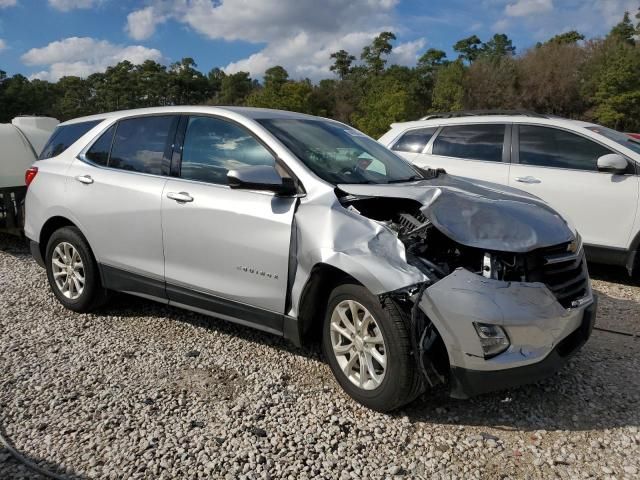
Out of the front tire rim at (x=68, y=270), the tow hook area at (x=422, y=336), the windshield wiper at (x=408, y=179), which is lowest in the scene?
the front tire rim at (x=68, y=270)

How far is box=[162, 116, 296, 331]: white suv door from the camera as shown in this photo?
3312 mm

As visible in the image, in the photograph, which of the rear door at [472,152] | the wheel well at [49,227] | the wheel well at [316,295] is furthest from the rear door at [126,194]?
the rear door at [472,152]

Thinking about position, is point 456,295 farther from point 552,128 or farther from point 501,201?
point 552,128

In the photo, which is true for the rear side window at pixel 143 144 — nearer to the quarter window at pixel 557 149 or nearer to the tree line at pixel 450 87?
the quarter window at pixel 557 149

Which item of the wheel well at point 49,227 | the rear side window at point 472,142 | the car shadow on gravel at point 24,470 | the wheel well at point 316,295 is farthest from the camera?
the rear side window at point 472,142

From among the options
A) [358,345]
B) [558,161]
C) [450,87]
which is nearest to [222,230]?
[358,345]

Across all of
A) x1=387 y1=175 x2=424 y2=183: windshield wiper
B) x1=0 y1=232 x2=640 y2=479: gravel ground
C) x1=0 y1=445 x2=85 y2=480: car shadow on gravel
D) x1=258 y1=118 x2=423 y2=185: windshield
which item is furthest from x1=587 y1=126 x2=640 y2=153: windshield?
x1=0 y1=445 x2=85 y2=480: car shadow on gravel

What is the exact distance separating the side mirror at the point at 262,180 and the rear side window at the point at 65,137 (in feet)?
7.09

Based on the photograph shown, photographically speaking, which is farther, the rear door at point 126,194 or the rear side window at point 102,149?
the rear side window at point 102,149

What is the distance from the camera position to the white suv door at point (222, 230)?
3.31 m

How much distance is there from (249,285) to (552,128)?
419 centimetres

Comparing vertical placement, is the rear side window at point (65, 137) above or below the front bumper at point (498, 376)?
above

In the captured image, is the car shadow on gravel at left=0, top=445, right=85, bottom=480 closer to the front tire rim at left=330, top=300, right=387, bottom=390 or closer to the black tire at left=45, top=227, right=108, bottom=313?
the front tire rim at left=330, top=300, right=387, bottom=390

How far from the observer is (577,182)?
5.54 m
